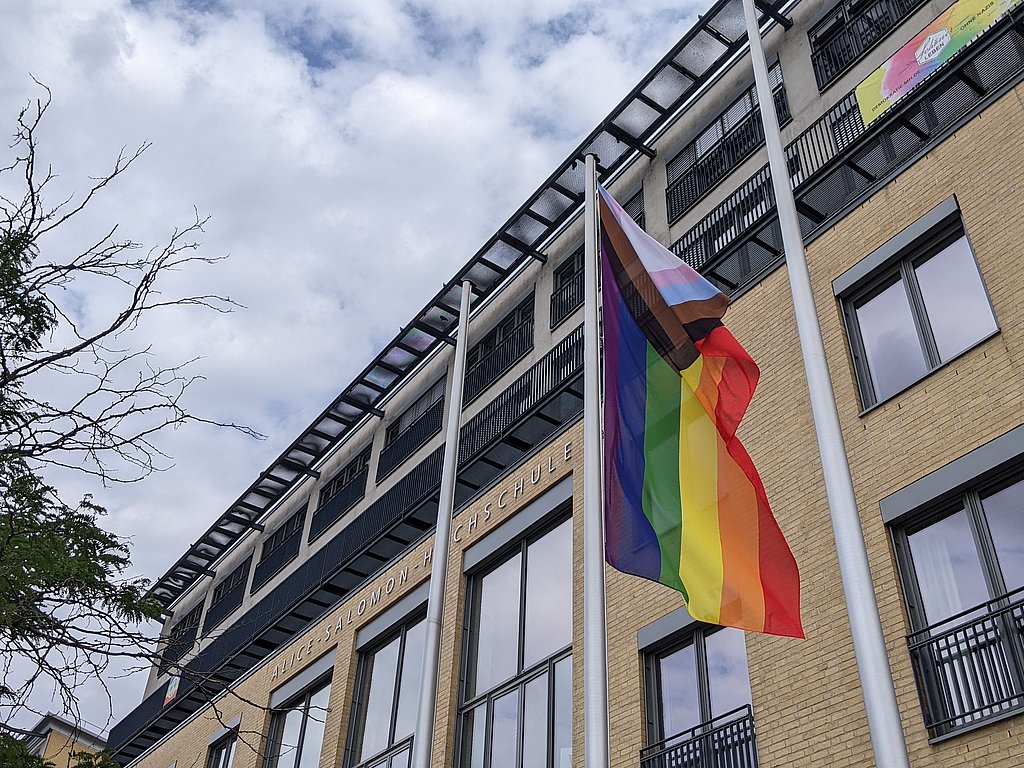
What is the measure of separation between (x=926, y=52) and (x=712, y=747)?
11544 millimetres

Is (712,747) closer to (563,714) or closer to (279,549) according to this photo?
(563,714)

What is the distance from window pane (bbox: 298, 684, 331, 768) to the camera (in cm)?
2219

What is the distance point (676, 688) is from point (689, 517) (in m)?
5.42

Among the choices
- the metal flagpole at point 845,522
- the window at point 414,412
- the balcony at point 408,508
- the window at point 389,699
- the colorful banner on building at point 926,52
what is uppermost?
the window at point 414,412

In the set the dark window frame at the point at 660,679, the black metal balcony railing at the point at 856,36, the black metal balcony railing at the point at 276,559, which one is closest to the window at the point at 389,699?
the dark window frame at the point at 660,679

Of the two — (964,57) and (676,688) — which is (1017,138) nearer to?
(964,57)

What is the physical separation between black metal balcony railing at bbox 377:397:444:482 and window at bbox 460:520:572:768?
28.9 feet

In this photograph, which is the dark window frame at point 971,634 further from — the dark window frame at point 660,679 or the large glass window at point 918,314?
the dark window frame at point 660,679

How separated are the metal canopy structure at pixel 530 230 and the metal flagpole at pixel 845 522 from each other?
42.0 feet

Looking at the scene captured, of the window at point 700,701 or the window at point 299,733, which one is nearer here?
the window at point 700,701

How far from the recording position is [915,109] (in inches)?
639

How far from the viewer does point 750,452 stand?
13992mm

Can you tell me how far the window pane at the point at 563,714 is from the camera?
15.1 meters

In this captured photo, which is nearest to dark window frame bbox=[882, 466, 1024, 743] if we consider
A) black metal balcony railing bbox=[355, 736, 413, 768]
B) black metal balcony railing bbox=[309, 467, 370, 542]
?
black metal balcony railing bbox=[355, 736, 413, 768]
